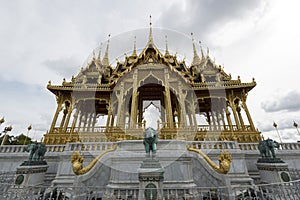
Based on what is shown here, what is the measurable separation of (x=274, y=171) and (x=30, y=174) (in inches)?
447

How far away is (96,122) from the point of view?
20.8 m

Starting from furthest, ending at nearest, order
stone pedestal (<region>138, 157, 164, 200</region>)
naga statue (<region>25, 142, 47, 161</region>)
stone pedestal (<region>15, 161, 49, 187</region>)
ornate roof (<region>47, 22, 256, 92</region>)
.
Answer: ornate roof (<region>47, 22, 256, 92</region>) → naga statue (<region>25, 142, 47, 161</region>) → stone pedestal (<region>15, 161, 49, 187</region>) → stone pedestal (<region>138, 157, 164, 200</region>)

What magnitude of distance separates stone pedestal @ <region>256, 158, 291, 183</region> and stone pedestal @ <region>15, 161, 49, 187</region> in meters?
11.1

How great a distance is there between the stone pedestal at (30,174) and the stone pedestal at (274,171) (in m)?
11.1

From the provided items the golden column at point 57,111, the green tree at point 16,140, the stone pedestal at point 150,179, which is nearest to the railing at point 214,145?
the stone pedestal at point 150,179

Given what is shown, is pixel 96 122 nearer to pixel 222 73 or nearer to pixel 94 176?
pixel 94 176

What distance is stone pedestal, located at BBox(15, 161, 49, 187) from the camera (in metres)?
6.50

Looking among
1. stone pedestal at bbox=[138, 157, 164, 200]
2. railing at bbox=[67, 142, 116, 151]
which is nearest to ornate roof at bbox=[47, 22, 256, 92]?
railing at bbox=[67, 142, 116, 151]

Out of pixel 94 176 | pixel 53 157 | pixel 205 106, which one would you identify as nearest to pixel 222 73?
pixel 205 106

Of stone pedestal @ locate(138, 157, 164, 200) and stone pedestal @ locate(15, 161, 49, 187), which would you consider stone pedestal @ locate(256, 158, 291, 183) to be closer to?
stone pedestal @ locate(138, 157, 164, 200)

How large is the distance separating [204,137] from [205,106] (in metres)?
8.16

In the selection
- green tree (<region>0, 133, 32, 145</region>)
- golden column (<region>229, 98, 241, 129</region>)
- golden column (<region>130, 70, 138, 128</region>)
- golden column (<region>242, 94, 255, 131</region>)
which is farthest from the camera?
green tree (<region>0, 133, 32, 145</region>)

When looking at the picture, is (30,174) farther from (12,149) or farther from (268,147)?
(268,147)

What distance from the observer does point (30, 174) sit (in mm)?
6750
